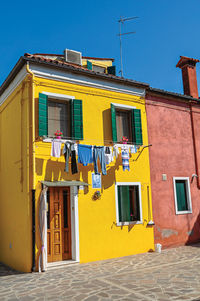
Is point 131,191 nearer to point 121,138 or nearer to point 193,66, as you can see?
point 121,138

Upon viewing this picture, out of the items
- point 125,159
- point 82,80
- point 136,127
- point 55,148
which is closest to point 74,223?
point 55,148

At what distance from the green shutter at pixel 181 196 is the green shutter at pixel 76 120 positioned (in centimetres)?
523

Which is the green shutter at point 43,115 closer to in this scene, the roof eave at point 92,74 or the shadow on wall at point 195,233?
the roof eave at point 92,74

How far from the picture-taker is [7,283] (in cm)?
762

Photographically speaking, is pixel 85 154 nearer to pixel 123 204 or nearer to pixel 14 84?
pixel 123 204

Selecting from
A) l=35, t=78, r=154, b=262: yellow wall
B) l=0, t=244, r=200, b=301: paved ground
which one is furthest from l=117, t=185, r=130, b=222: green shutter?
l=0, t=244, r=200, b=301: paved ground

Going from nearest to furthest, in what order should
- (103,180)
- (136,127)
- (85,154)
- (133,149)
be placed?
(85,154), (103,180), (133,149), (136,127)

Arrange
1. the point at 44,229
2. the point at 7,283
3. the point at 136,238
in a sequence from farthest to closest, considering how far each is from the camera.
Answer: the point at 136,238
the point at 44,229
the point at 7,283

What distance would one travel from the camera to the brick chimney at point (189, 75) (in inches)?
562

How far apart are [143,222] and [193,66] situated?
27.8 ft

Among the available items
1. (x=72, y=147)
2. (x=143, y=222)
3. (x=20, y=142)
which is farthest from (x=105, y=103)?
(x=143, y=222)

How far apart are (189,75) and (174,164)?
193 inches

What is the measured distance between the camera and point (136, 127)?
11531 millimetres

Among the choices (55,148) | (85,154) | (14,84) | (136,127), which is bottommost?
(85,154)
